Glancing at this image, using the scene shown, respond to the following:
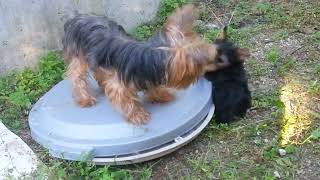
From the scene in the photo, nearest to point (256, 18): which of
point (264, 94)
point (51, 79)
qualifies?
point (264, 94)

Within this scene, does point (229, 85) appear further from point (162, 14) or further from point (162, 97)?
point (162, 14)

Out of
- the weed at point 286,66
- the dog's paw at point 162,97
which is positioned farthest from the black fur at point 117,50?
the weed at point 286,66

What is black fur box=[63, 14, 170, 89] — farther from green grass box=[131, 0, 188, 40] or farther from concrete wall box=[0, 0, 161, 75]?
green grass box=[131, 0, 188, 40]

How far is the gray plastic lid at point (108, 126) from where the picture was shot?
414 cm

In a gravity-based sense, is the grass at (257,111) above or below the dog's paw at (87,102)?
below

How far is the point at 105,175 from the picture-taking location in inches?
156

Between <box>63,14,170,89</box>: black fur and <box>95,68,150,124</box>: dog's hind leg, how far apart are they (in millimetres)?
81

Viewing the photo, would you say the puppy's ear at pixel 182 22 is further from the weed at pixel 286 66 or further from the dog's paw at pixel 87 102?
the weed at pixel 286 66

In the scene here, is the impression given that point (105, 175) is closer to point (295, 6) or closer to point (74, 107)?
point (74, 107)

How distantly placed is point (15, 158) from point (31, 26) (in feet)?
5.75

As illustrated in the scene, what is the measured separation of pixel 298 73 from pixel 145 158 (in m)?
2.04

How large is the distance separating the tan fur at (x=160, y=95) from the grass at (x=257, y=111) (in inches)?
17.0

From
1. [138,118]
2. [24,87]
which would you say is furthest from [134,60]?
[24,87]

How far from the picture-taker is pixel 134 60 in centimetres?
403
